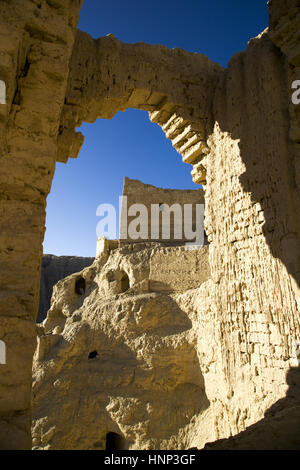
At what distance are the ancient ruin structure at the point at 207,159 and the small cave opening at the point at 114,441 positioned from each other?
15.3 ft

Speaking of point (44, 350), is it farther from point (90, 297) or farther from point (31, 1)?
point (31, 1)

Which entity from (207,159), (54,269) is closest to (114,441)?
(207,159)

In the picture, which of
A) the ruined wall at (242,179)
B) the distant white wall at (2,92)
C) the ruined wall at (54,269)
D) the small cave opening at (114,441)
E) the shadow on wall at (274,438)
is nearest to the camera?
the shadow on wall at (274,438)

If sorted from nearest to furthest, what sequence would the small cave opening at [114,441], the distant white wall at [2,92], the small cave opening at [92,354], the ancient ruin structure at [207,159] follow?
the distant white wall at [2,92] → the ancient ruin structure at [207,159] → the small cave opening at [114,441] → the small cave opening at [92,354]

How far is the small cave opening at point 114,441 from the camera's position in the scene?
8670mm

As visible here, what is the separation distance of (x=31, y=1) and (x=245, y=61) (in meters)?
3.42

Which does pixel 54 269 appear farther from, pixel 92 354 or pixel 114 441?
pixel 114 441

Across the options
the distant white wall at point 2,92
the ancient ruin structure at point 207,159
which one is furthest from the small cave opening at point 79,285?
the distant white wall at point 2,92

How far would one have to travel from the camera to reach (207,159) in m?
5.31

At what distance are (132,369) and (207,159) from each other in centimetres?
679
